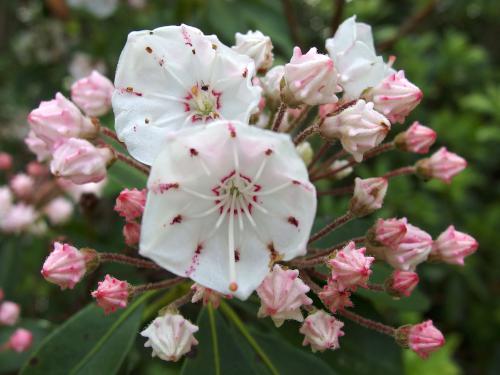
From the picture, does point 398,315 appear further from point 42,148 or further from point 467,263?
point 42,148

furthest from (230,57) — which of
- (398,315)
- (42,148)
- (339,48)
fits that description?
(398,315)

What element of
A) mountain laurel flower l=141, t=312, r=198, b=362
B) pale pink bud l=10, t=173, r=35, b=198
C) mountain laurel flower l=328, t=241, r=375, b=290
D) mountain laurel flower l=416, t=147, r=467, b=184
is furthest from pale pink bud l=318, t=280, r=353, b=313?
pale pink bud l=10, t=173, r=35, b=198

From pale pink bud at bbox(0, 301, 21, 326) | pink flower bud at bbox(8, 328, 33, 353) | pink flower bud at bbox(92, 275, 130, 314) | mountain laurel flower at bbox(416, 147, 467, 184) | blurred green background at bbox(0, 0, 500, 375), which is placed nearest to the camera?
pink flower bud at bbox(92, 275, 130, 314)

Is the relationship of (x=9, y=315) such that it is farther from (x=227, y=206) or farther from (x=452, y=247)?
(x=452, y=247)

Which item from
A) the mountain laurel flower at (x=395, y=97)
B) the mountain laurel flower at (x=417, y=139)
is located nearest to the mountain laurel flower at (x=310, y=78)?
the mountain laurel flower at (x=395, y=97)

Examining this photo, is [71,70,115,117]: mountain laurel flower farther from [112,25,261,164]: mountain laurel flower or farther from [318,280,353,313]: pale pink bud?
[318,280,353,313]: pale pink bud

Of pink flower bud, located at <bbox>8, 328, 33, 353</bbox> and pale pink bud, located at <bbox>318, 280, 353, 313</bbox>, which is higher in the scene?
pale pink bud, located at <bbox>318, 280, 353, 313</bbox>

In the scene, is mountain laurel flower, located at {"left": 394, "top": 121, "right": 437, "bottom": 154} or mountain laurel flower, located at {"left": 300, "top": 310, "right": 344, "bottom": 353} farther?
mountain laurel flower, located at {"left": 394, "top": 121, "right": 437, "bottom": 154}
